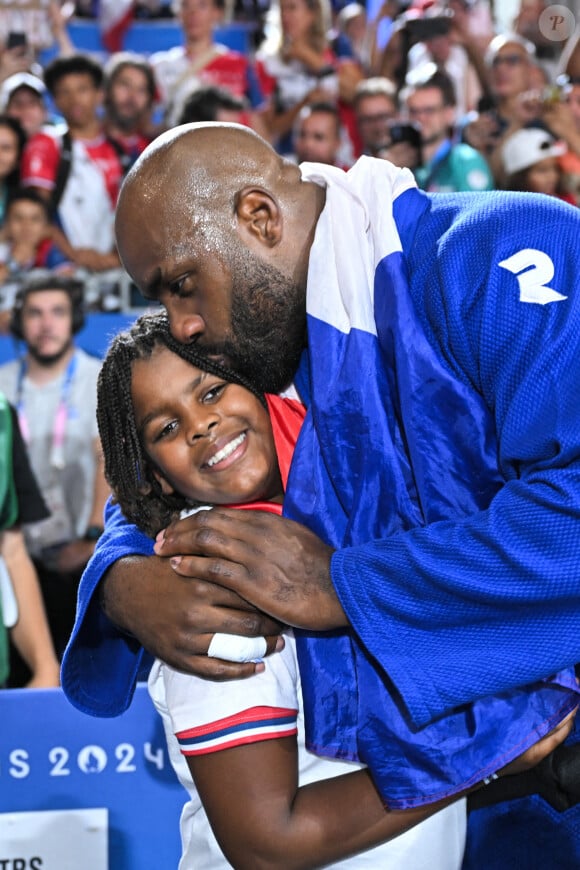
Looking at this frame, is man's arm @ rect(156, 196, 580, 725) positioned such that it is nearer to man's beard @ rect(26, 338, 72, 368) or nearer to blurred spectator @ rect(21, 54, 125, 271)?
man's beard @ rect(26, 338, 72, 368)

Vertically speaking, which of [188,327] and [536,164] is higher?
[188,327]

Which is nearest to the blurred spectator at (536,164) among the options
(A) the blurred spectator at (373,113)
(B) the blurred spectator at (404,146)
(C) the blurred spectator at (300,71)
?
(B) the blurred spectator at (404,146)

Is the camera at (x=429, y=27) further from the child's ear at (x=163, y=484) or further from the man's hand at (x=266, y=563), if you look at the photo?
the man's hand at (x=266, y=563)

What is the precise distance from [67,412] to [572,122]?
2.93 metres

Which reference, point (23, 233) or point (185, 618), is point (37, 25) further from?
point (185, 618)

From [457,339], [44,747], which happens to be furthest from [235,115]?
[457,339]

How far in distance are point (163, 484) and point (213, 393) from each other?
19cm

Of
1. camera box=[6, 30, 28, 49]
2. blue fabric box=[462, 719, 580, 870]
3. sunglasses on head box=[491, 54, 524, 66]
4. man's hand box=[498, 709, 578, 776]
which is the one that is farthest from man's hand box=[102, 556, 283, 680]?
camera box=[6, 30, 28, 49]

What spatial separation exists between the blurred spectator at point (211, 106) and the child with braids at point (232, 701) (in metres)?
3.84

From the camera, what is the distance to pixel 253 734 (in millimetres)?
1549

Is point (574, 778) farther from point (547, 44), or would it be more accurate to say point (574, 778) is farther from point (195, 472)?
point (547, 44)

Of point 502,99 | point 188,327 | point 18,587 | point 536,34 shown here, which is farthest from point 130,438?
point 536,34

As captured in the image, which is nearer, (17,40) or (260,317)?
(260,317)

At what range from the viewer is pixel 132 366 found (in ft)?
5.93
